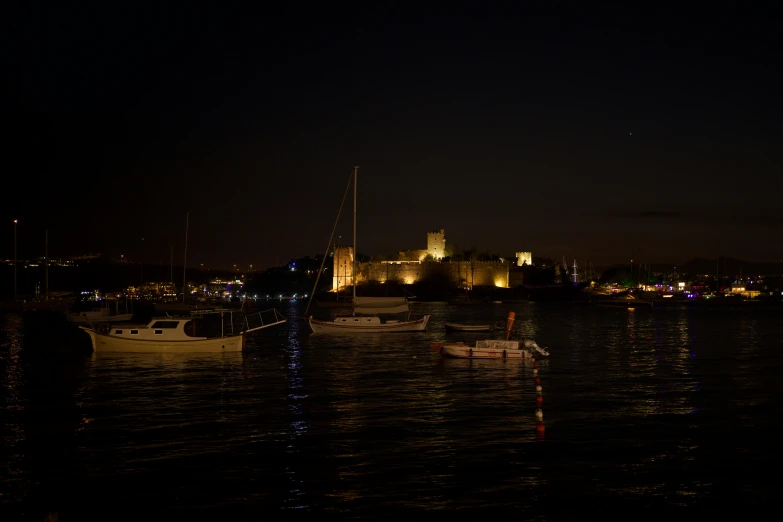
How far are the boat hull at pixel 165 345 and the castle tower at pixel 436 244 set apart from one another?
110918 millimetres

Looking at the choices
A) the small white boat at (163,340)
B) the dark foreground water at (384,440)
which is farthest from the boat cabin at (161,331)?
the dark foreground water at (384,440)

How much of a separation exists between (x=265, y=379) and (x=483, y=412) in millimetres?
8949

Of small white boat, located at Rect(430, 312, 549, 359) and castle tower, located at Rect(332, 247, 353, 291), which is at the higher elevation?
castle tower, located at Rect(332, 247, 353, 291)

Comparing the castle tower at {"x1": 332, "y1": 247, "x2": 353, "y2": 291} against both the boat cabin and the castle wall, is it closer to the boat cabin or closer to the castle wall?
the castle wall

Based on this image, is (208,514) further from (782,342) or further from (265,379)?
(782,342)

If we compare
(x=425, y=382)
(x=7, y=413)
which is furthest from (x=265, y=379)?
(x=7, y=413)

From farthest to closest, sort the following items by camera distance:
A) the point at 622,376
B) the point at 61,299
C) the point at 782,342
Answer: the point at 61,299
the point at 782,342
the point at 622,376

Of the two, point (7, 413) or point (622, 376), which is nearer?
point (7, 413)

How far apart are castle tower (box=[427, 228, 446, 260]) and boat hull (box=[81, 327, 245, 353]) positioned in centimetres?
11092

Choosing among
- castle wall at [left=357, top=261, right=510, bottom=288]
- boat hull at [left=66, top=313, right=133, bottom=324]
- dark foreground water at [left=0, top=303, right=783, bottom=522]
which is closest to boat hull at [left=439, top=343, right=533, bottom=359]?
dark foreground water at [left=0, top=303, right=783, bottom=522]

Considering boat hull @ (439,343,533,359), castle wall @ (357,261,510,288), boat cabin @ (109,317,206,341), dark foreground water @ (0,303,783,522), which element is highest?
castle wall @ (357,261,510,288)

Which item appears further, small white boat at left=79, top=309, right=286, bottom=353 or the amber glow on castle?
the amber glow on castle

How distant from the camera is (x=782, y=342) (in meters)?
40.0

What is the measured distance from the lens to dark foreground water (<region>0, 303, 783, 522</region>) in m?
10.5
